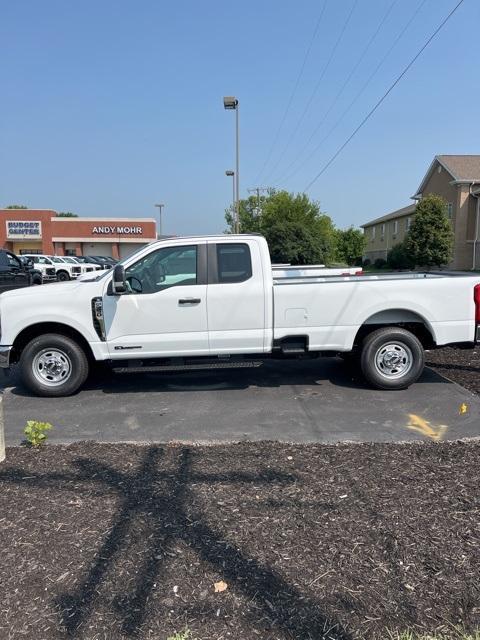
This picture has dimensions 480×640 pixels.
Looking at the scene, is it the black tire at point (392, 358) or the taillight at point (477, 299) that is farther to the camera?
the black tire at point (392, 358)

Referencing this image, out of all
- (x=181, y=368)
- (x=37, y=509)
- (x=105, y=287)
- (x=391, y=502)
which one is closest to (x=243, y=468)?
(x=391, y=502)

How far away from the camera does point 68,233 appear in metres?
61.3

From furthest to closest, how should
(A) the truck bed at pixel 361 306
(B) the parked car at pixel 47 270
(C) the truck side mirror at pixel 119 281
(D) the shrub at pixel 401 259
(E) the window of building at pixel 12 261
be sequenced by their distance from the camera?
(D) the shrub at pixel 401 259 < (B) the parked car at pixel 47 270 < (E) the window of building at pixel 12 261 < (A) the truck bed at pixel 361 306 < (C) the truck side mirror at pixel 119 281

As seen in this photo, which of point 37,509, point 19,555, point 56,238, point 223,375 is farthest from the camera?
point 56,238

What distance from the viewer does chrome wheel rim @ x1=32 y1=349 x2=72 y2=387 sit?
20.8ft

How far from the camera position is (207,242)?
638cm

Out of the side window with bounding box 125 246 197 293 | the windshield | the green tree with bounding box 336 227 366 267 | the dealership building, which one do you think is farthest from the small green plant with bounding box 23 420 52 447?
the green tree with bounding box 336 227 366 267

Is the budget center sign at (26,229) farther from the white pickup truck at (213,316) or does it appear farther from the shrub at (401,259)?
the white pickup truck at (213,316)

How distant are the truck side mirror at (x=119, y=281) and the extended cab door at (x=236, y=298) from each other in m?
1.01

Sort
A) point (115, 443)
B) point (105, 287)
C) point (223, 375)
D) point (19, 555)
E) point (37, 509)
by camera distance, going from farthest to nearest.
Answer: point (223, 375), point (105, 287), point (115, 443), point (37, 509), point (19, 555)

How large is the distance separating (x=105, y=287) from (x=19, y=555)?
365cm

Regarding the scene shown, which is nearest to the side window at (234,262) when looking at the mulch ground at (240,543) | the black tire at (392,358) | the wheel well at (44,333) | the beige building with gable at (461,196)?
the black tire at (392,358)

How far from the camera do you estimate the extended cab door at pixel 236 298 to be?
20.6 feet

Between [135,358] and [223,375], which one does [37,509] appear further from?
[223,375]
